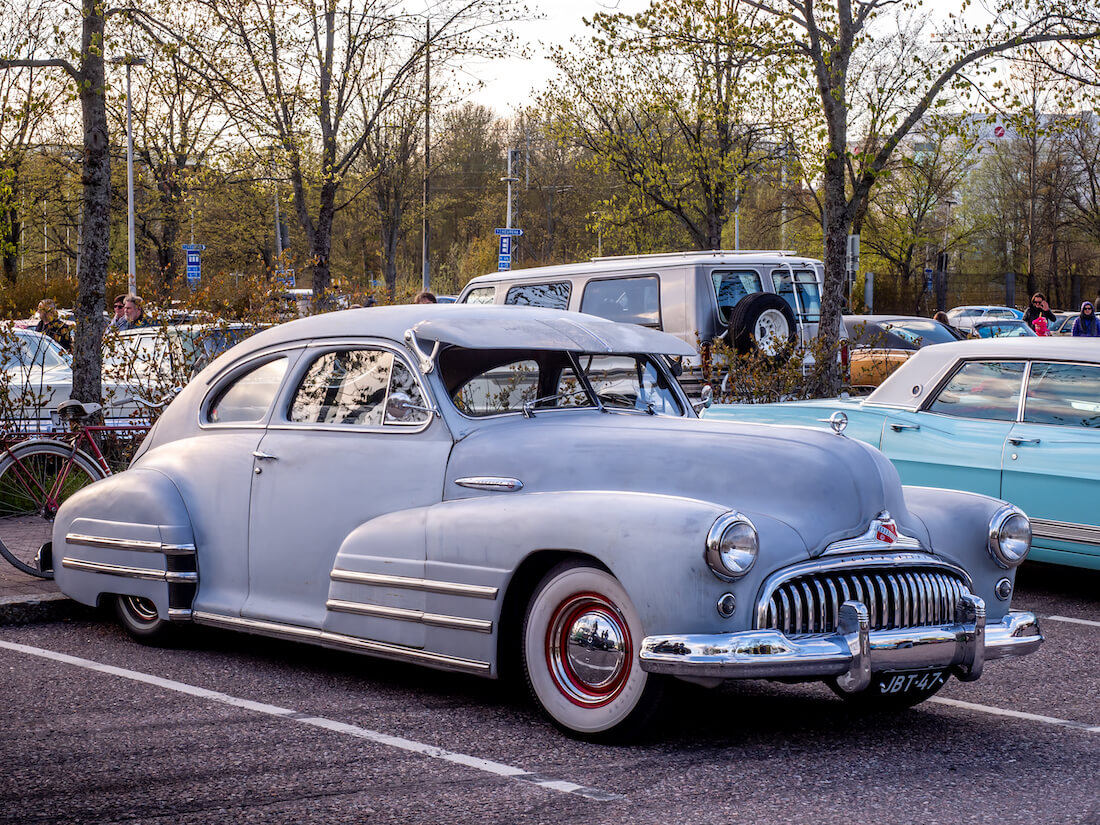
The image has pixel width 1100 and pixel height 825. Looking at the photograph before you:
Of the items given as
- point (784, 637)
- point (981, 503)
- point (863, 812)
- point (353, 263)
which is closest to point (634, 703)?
point (784, 637)

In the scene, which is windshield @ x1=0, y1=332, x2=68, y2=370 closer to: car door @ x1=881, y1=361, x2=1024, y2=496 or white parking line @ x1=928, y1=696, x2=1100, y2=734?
car door @ x1=881, y1=361, x2=1024, y2=496

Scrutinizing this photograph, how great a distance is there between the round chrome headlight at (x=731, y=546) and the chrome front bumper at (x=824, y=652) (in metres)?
0.21

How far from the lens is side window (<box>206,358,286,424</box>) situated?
6.60m

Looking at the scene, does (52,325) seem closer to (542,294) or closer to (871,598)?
(542,294)

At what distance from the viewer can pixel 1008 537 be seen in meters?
5.59

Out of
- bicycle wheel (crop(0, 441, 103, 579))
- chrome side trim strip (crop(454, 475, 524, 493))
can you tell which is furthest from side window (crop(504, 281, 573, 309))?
chrome side trim strip (crop(454, 475, 524, 493))

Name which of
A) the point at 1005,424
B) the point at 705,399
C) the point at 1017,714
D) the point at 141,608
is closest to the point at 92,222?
the point at 141,608

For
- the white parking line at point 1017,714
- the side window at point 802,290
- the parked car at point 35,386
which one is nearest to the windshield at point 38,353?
the parked car at point 35,386

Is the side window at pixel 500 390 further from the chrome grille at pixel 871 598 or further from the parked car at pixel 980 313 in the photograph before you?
the parked car at pixel 980 313

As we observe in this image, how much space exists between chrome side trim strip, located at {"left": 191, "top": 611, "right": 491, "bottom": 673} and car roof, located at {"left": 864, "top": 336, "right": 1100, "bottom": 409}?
4412 millimetres

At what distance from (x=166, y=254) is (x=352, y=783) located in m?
44.4

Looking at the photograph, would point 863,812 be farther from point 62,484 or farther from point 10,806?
point 62,484

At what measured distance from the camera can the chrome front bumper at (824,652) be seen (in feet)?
15.0

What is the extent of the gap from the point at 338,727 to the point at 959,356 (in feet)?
16.5
